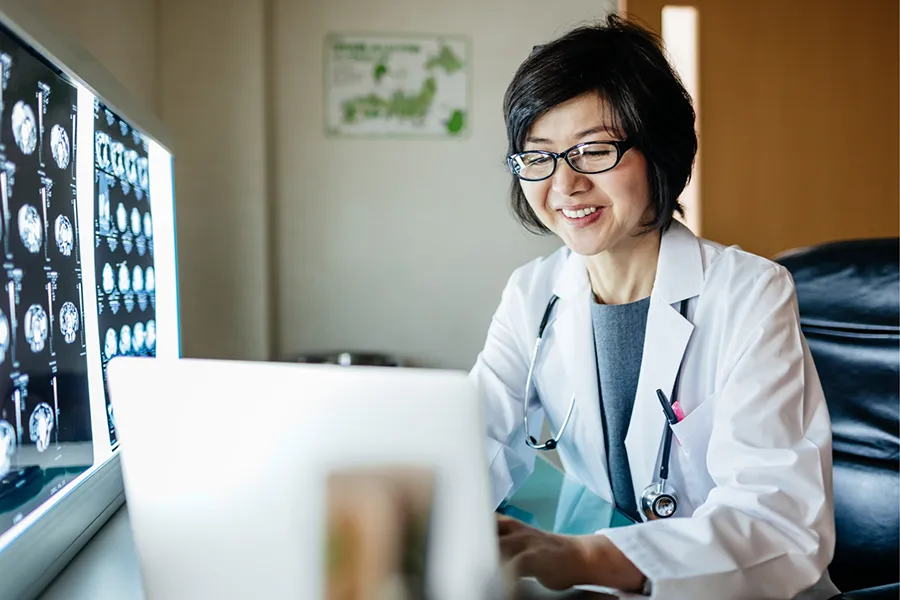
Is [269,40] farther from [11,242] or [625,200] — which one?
[11,242]

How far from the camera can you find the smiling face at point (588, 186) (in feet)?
3.49

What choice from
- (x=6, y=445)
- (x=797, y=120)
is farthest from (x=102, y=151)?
(x=797, y=120)

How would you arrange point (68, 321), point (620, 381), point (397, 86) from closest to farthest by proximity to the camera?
point (68, 321) → point (620, 381) → point (397, 86)

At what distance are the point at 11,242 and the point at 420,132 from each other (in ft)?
7.59

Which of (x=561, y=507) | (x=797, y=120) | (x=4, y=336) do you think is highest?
(x=797, y=120)

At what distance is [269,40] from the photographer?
Answer: 276 centimetres

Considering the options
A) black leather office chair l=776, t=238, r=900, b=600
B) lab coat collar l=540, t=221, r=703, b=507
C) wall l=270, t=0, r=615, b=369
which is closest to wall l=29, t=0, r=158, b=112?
wall l=270, t=0, r=615, b=369

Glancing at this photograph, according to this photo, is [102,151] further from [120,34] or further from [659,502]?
[120,34]

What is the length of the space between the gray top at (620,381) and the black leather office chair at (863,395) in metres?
0.32

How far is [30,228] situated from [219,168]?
2.05 m

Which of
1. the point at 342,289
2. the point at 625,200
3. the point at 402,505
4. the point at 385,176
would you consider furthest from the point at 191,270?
the point at 402,505

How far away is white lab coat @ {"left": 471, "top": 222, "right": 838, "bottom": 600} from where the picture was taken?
759 mm

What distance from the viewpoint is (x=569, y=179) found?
1.09 metres

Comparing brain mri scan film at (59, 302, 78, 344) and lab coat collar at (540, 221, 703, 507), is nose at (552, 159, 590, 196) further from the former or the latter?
brain mri scan film at (59, 302, 78, 344)
